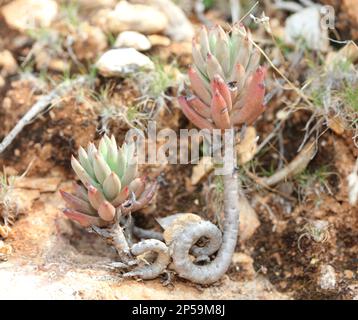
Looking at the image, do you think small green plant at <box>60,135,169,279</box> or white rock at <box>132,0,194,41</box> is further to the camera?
white rock at <box>132,0,194,41</box>

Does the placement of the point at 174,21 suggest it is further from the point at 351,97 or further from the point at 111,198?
the point at 111,198

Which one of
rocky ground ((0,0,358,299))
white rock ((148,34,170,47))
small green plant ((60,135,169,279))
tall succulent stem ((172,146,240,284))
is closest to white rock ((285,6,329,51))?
rocky ground ((0,0,358,299))

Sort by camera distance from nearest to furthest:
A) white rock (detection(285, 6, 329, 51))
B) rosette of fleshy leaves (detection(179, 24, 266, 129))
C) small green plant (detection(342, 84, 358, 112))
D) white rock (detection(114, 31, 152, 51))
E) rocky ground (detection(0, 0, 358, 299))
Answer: rosette of fleshy leaves (detection(179, 24, 266, 129))
rocky ground (detection(0, 0, 358, 299))
small green plant (detection(342, 84, 358, 112))
white rock (detection(114, 31, 152, 51))
white rock (detection(285, 6, 329, 51))

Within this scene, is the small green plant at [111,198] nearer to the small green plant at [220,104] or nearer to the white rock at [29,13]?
the small green plant at [220,104]

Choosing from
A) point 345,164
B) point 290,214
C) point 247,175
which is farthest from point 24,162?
point 345,164

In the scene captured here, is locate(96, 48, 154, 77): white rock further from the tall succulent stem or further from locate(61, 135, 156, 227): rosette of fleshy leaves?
the tall succulent stem

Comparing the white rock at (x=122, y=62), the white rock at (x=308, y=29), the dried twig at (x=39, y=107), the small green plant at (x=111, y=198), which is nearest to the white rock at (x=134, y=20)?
the white rock at (x=122, y=62)
